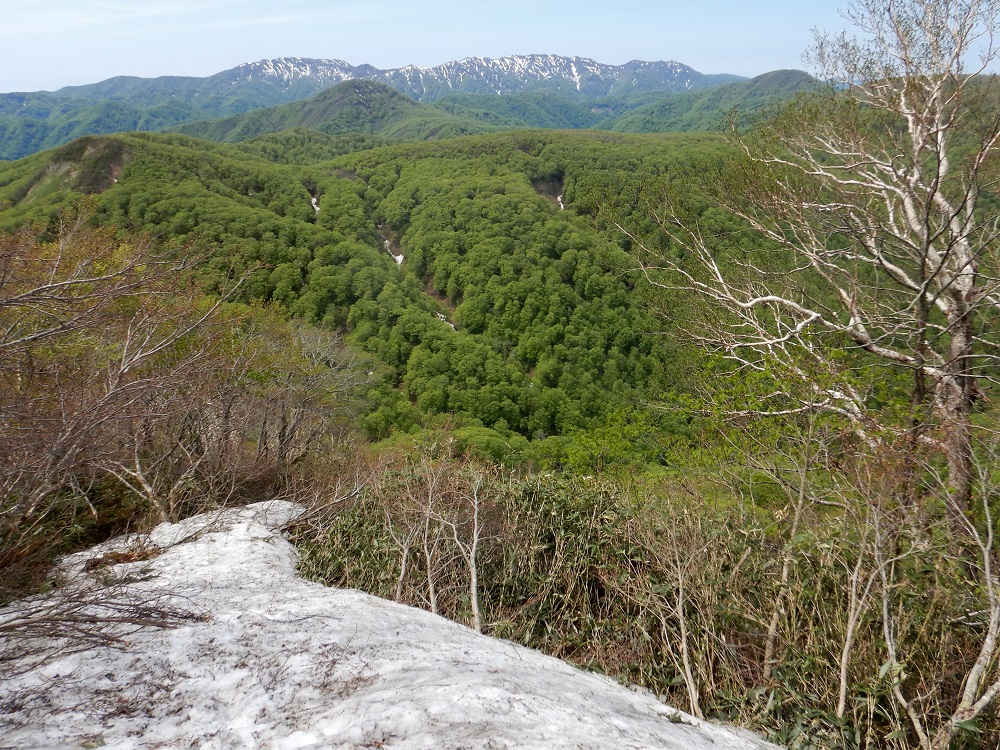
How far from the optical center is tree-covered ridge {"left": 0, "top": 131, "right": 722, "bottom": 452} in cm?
4128

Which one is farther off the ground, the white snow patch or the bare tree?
the bare tree

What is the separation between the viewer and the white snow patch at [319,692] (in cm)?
298

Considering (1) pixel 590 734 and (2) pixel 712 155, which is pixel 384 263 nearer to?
(2) pixel 712 155

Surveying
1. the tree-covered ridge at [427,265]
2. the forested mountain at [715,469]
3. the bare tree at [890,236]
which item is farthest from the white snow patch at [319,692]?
the tree-covered ridge at [427,265]

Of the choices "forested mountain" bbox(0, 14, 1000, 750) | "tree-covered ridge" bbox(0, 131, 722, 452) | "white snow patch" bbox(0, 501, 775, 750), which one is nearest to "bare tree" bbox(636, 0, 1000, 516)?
"forested mountain" bbox(0, 14, 1000, 750)

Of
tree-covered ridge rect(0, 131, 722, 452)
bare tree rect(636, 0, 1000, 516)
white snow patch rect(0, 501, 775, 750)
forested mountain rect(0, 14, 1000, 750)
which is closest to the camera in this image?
white snow patch rect(0, 501, 775, 750)

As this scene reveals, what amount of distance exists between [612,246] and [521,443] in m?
30.2

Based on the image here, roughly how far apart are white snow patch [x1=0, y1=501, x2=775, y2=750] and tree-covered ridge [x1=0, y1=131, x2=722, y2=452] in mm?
29796

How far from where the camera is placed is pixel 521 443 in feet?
108

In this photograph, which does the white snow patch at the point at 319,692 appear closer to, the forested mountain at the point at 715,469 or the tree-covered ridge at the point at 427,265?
the forested mountain at the point at 715,469

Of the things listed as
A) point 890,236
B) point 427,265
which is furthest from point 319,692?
point 427,265

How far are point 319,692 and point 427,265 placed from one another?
56184mm

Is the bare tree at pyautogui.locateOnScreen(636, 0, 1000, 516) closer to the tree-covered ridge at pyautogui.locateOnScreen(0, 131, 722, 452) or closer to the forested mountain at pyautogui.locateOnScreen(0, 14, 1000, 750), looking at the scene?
the forested mountain at pyautogui.locateOnScreen(0, 14, 1000, 750)

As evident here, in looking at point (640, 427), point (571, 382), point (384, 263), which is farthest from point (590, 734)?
point (384, 263)
